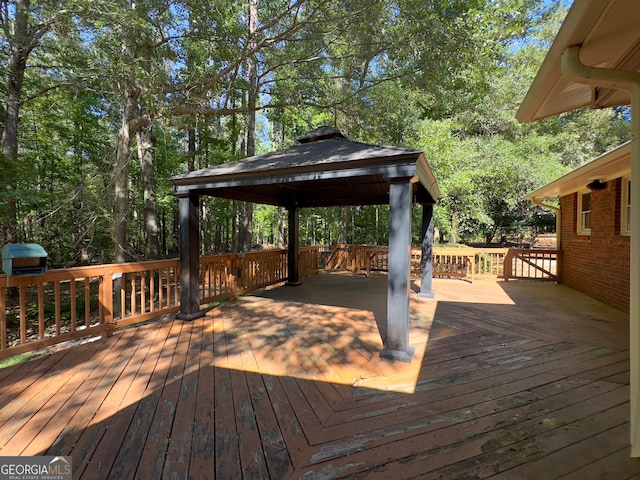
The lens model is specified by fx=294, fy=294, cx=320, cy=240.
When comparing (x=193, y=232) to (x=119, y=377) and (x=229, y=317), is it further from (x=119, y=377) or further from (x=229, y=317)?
(x=119, y=377)

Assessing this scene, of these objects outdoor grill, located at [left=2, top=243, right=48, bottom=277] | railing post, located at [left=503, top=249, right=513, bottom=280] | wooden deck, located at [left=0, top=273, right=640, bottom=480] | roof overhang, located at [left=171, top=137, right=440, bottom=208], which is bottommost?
wooden deck, located at [left=0, top=273, right=640, bottom=480]

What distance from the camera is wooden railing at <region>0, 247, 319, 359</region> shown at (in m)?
3.02

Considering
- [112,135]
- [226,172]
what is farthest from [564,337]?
[112,135]

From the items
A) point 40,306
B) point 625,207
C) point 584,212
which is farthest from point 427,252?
point 40,306

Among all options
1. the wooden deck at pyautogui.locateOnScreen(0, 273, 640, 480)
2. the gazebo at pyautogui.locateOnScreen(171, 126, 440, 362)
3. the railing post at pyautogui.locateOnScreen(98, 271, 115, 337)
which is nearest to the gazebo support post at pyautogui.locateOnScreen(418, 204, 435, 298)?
the gazebo at pyautogui.locateOnScreen(171, 126, 440, 362)

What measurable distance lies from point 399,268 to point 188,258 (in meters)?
3.09

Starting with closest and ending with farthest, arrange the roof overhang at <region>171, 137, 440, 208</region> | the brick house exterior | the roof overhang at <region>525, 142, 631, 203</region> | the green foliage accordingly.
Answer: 1. the roof overhang at <region>171, 137, 440, 208</region>
2. the roof overhang at <region>525, 142, 631, 203</region>
3. the brick house exterior
4. the green foliage

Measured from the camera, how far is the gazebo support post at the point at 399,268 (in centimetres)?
306

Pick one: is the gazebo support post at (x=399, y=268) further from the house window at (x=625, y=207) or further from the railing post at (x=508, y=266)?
the railing post at (x=508, y=266)

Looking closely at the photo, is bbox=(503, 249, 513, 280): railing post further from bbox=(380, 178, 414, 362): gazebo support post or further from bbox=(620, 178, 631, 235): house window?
bbox=(380, 178, 414, 362): gazebo support post

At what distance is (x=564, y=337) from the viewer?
3648mm

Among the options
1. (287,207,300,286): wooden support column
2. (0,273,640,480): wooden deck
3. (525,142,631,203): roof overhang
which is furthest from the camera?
(287,207,300,286): wooden support column

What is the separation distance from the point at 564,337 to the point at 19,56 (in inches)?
466

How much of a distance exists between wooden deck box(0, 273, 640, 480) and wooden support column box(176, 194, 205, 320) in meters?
0.47
